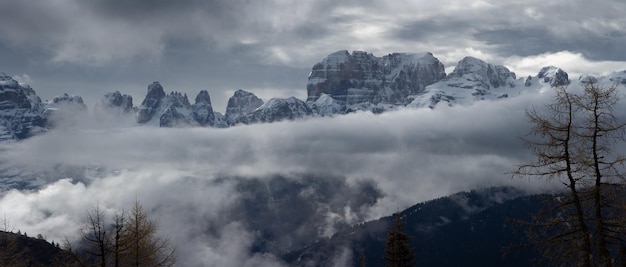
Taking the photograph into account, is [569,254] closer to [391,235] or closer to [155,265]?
[155,265]

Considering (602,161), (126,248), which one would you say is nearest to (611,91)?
(602,161)

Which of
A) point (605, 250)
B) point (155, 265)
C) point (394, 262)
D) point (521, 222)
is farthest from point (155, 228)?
point (394, 262)

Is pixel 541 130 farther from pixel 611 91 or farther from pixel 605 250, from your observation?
pixel 605 250

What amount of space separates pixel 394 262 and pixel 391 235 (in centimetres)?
265

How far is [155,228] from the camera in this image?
1363 inches

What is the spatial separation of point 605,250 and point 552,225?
198cm

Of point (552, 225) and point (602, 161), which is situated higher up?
point (602, 161)

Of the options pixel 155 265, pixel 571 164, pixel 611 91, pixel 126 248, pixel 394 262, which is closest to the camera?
pixel 611 91

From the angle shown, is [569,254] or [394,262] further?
[394,262]

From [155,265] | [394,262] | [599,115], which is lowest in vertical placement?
[394,262]

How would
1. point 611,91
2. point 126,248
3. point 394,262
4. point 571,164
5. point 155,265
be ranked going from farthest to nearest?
1. point 394,262
2. point 155,265
3. point 126,248
4. point 571,164
5. point 611,91

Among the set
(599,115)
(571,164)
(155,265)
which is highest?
(599,115)

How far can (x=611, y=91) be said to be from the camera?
20391 millimetres

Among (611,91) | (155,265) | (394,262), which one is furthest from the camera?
(394,262)
